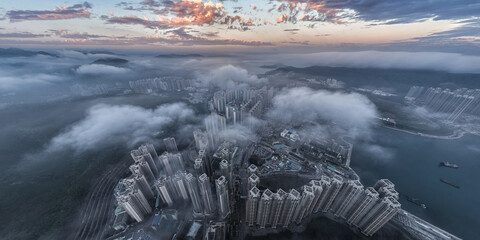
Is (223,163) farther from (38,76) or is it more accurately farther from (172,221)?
(38,76)

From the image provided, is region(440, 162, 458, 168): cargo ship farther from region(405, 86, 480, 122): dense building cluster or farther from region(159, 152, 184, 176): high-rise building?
region(159, 152, 184, 176): high-rise building

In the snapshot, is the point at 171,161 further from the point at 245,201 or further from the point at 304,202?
the point at 304,202

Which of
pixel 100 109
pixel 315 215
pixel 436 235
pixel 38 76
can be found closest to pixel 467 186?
pixel 436 235

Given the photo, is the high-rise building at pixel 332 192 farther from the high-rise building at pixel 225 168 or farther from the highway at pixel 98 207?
the highway at pixel 98 207

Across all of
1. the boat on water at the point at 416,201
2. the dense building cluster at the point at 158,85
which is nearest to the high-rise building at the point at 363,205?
the boat on water at the point at 416,201

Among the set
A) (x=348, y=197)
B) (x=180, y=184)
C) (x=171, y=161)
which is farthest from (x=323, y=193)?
(x=171, y=161)

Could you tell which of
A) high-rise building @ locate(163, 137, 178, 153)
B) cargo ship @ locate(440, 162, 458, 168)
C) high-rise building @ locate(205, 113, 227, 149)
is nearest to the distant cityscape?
high-rise building @ locate(163, 137, 178, 153)
